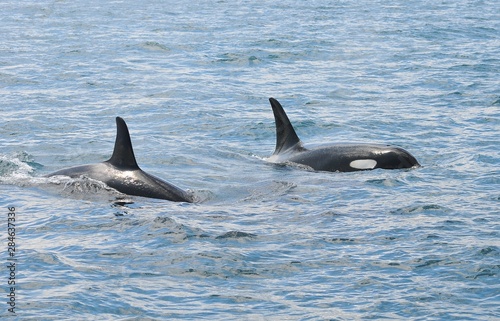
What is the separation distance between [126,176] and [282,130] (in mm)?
3616

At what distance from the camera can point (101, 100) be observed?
21.0 m

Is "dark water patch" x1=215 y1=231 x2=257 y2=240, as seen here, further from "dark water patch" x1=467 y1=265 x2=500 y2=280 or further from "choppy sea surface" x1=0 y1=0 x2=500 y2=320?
"dark water patch" x1=467 y1=265 x2=500 y2=280

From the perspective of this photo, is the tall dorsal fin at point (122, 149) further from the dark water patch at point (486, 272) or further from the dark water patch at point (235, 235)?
the dark water patch at point (486, 272)

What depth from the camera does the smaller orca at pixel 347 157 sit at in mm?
14445

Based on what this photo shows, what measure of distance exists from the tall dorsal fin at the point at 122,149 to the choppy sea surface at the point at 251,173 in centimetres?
52

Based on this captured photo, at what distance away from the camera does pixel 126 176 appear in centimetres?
1270

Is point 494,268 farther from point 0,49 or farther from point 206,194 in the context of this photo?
point 0,49

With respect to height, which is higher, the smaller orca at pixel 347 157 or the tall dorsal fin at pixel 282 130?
the tall dorsal fin at pixel 282 130

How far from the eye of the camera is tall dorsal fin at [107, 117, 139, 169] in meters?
12.4

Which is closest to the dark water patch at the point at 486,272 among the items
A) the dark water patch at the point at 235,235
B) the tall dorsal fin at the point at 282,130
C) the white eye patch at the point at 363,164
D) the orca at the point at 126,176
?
the dark water patch at the point at 235,235

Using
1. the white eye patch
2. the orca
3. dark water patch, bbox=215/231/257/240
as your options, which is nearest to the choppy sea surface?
dark water patch, bbox=215/231/257/240

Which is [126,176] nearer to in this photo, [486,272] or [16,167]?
[16,167]

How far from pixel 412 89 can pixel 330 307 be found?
529 inches

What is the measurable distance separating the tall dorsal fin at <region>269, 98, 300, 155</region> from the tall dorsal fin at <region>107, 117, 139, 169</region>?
3.29 metres
